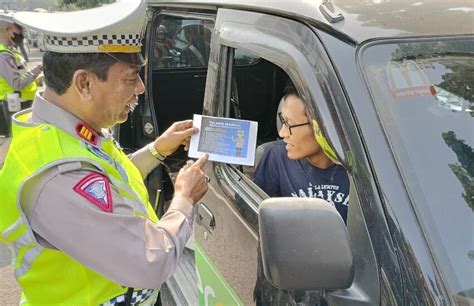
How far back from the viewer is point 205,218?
208cm

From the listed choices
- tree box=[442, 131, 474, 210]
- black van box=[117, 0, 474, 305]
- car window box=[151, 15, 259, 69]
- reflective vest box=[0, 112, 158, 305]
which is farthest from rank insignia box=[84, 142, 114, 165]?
car window box=[151, 15, 259, 69]

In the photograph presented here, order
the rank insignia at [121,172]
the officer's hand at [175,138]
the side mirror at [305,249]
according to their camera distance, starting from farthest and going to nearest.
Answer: the officer's hand at [175,138], the rank insignia at [121,172], the side mirror at [305,249]

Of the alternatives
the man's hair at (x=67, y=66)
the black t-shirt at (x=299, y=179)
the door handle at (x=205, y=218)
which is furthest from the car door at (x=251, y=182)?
the man's hair at (x=67, y=66)

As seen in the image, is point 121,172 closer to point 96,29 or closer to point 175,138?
point 96,29

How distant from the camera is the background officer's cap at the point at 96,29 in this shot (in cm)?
134

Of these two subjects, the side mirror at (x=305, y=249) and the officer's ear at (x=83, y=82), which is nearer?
the side mirror at (x=305, y=249)

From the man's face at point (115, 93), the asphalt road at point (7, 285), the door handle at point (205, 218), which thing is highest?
the man's face at point (115, 93)

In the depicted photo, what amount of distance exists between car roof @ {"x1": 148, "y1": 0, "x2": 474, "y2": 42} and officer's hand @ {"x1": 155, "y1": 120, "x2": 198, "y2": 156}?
579 mm

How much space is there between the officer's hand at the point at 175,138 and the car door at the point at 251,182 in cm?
13

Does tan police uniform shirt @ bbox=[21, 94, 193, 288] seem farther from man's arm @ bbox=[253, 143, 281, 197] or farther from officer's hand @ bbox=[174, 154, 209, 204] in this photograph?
man's arm @ bbox=[253, 143, 281, 197]

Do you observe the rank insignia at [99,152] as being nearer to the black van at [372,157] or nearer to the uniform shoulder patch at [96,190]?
the uniform shoulder patch at [96,190]

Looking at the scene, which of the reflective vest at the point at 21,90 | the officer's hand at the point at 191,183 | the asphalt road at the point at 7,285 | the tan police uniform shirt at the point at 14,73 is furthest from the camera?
the reflective vest at the point at 21,90

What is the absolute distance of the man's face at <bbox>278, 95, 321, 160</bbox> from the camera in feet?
6.00

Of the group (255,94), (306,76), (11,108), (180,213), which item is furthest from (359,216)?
(11,108)
